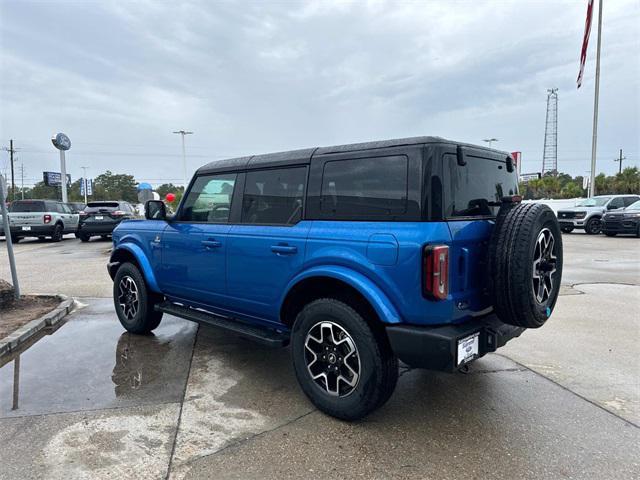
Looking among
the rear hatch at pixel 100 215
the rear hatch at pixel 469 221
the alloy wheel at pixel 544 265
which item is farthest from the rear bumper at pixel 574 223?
the rear hatch at pixel 100 215

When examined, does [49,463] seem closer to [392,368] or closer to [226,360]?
[226,360]

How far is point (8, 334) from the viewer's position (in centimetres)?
483

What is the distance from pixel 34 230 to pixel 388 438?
17677 millimetres

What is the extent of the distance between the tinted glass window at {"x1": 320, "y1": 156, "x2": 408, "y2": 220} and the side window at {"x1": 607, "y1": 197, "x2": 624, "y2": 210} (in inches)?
757

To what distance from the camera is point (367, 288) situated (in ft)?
9.29

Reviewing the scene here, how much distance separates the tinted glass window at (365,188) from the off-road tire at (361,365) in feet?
2.16

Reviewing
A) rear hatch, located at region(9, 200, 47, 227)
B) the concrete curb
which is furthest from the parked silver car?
rear hatch, located at region(9, 200, 47, 227)

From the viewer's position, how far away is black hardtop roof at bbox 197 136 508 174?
2.92 meters

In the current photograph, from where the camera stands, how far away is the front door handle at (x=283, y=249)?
129 inches

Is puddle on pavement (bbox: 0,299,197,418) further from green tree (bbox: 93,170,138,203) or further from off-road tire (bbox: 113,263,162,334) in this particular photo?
green tree (bbox: 93,170,138,203)

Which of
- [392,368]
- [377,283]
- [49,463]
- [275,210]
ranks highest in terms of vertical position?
[275,210]

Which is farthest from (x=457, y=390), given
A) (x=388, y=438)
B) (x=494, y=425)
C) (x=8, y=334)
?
(x=8, y=334)

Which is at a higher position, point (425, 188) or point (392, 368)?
point (425, 188)

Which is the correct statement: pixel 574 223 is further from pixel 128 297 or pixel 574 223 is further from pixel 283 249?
pixel 283 249
